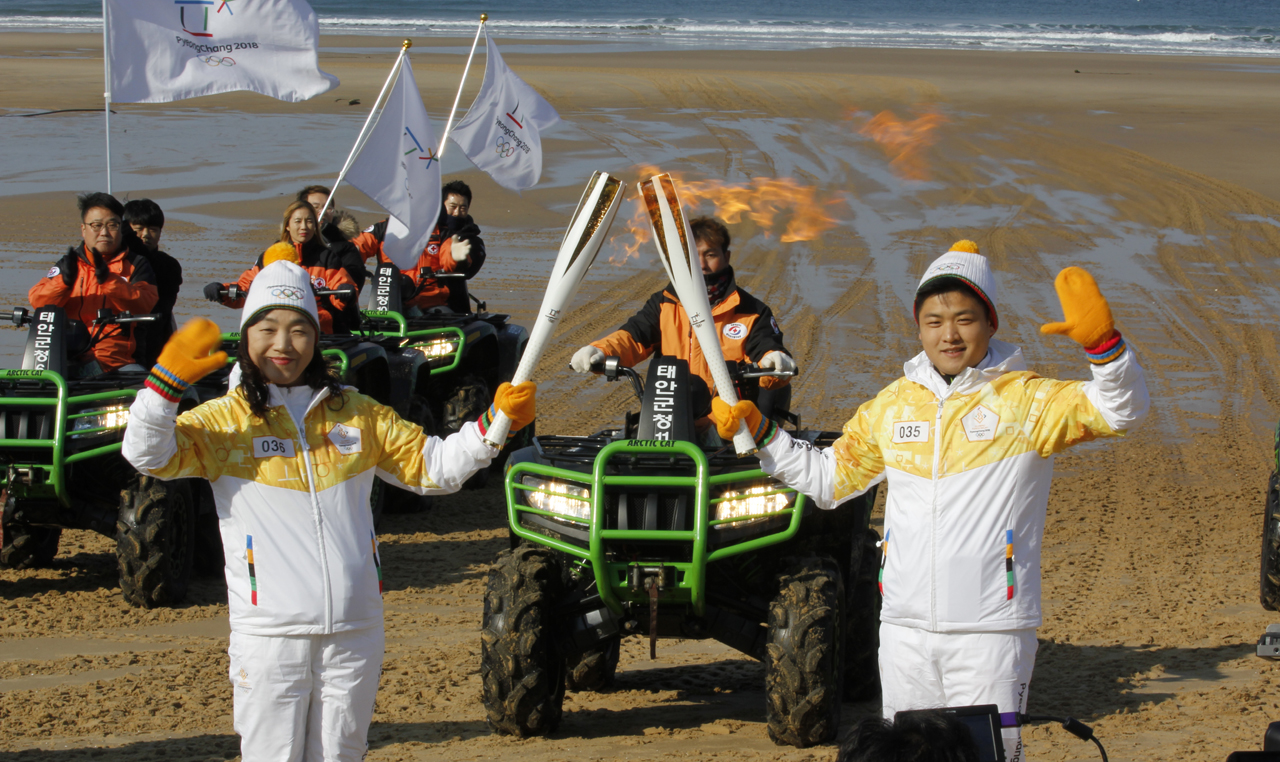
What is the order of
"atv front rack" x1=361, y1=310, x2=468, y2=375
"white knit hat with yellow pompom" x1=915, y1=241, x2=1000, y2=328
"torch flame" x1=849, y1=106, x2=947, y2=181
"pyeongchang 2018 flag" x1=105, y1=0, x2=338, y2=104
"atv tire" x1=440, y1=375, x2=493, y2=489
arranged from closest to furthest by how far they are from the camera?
"white knit hat with yellow pompom" x1=915, y1=241, x2=1000, y2=328 → "pyeongchang 2018 flag" x1=105, y1=0, x2=338, y2=104 → "atv front rack" x1=361, y1=310, x2=468, y2=375 → "atv tire" x1=440, y1=375, x2=493, y2=489 → "torch flame" x1=849, y1=106, x2=947, y2=181

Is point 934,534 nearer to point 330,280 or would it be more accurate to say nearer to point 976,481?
point 976,481

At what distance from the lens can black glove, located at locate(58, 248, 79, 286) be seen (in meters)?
7.89

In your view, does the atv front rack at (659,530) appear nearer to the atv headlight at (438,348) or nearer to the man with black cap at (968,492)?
the man with black cap at (968,492)

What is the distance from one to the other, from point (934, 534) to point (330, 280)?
6250 mm

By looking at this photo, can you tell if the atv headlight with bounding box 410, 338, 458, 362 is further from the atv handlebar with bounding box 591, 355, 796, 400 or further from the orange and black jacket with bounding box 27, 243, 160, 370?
the atv handlebar with bounding box 591, 355, 796, 400

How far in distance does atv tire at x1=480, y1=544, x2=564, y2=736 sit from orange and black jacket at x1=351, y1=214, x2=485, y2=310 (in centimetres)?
550

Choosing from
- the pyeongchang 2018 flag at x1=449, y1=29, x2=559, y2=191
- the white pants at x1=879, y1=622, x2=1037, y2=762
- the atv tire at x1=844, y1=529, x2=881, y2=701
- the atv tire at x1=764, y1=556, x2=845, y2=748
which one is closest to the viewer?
the white pants at x1=879, y1=622, x2=1037, y2=762

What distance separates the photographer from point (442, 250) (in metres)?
10.9

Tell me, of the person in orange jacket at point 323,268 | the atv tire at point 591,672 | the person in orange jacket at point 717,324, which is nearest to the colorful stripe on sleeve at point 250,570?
the atv tire at point 591,672

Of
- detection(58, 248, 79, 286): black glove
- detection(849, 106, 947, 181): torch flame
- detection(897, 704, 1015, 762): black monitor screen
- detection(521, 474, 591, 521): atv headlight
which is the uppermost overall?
detection(849, 106, 947, 181): torch flame

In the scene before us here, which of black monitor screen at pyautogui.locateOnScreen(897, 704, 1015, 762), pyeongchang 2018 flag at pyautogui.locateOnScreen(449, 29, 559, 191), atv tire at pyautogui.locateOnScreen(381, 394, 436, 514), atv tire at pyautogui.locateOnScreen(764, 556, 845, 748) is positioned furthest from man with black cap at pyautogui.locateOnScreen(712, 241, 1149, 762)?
pyeongchang 2018 flag at pyautogui.locateOnScreen(449, 29, 559, 191)

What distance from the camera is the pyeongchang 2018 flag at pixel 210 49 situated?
9.54 meters

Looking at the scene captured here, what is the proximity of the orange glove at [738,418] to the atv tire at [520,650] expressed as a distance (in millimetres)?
1629

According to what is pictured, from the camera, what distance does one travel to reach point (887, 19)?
196 ft
